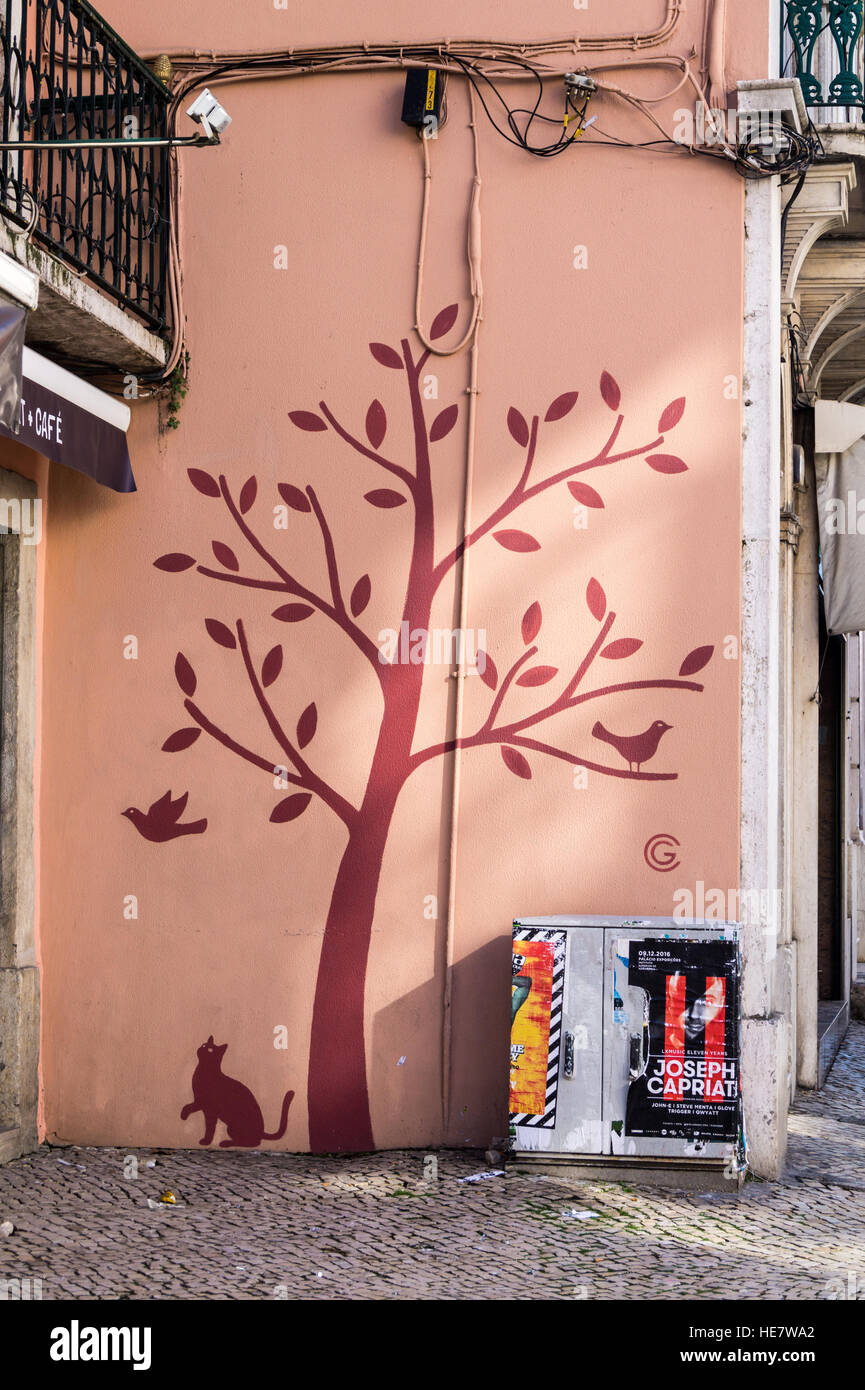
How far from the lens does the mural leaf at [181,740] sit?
285 inches

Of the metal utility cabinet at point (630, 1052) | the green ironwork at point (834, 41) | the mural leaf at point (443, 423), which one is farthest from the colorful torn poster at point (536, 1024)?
the green ironwork at point (834, 41)

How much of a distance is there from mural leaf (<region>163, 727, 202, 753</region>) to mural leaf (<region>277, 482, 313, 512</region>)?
1.26 m

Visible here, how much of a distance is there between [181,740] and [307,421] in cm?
178

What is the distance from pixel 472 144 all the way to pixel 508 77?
1.27 feet

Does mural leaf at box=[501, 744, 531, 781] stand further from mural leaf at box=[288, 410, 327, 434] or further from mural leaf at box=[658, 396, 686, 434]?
mural leaf at box=[288, 410, 327, 434]

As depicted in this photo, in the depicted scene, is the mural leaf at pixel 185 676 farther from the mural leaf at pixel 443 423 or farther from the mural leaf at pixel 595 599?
the mural leaf at pixel 595 599

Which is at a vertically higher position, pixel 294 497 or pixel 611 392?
pixel 611 392

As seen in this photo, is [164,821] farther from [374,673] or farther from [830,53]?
[830,53]

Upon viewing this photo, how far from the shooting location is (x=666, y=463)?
7.00 metres

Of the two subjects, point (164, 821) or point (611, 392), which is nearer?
point (611, 392)

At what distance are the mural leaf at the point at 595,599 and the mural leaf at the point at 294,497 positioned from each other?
1.50 meters

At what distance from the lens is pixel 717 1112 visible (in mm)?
6371

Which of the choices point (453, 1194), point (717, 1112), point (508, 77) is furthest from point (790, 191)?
point (453, 1194)

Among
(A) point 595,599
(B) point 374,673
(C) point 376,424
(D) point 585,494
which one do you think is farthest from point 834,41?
(B) point 374,673
